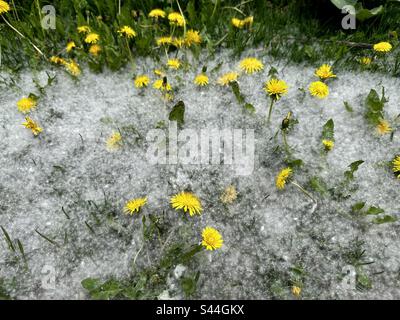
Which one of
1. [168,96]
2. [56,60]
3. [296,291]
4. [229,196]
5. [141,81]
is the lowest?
[296,291]

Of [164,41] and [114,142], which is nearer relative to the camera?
[114,142]

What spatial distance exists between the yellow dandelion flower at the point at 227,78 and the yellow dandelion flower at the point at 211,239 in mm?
1525

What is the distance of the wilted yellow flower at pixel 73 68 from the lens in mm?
3468

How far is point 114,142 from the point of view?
10.0 feet

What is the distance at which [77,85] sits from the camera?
136 inches

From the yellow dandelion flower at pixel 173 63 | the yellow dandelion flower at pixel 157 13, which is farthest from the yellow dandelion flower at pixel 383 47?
the yellow dandelion flower at pixel 157 13

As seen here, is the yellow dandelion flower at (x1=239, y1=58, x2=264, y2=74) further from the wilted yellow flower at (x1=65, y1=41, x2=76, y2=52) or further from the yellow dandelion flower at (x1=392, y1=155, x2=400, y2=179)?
the wilted yellow flower at (x1=65, y1=41, x2=76, y2=52)

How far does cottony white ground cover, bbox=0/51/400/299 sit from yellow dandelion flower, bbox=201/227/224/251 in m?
0.12

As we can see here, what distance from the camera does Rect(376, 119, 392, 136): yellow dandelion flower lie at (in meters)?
3.02

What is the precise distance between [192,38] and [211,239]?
217cm

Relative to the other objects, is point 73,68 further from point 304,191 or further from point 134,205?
point 304,191

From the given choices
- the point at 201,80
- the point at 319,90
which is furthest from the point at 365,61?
the point at 201,80

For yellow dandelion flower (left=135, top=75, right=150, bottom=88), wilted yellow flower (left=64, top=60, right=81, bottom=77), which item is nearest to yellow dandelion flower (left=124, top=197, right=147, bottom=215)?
yellow dandelion flower (left=135, top=75, right=150, bottom=88)
